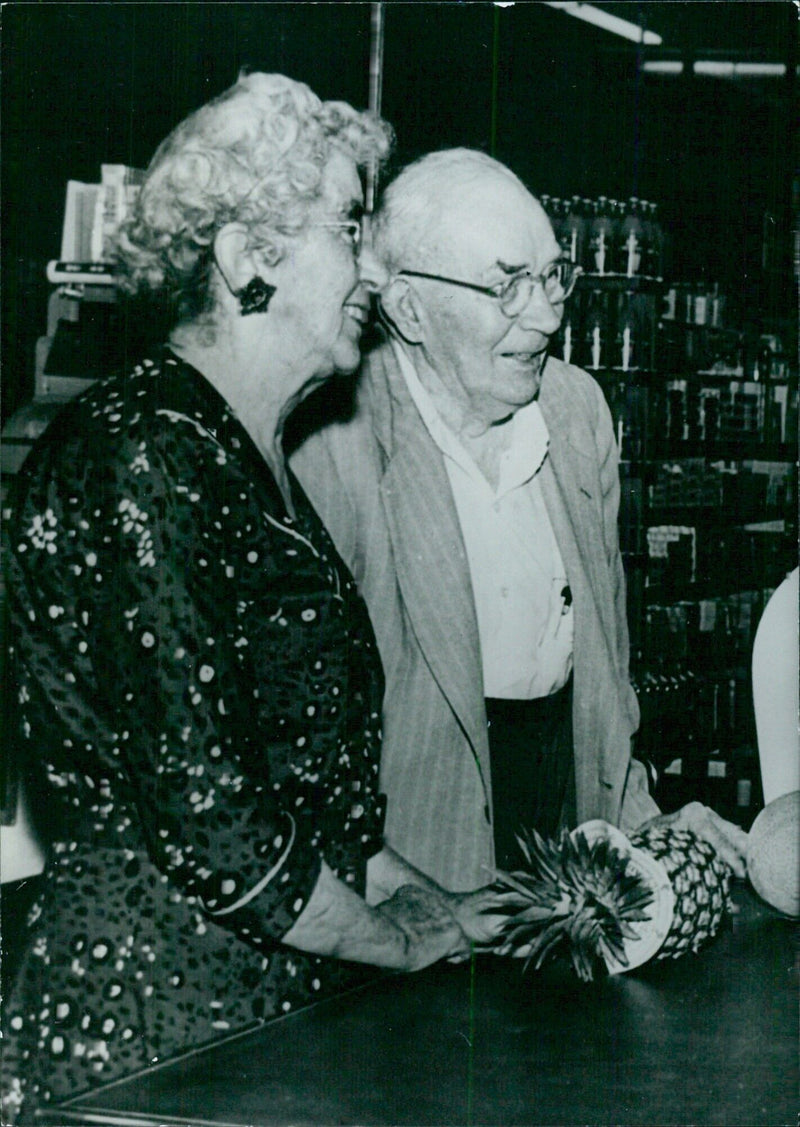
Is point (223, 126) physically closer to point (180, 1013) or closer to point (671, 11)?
point (671, 11)

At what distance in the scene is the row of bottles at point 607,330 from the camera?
2285mm

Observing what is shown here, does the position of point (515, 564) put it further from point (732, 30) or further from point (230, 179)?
point (732, 30)

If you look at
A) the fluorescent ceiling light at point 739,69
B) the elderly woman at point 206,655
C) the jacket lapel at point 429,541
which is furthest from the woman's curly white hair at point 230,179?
the fluorescent ceiling light at point 739,69

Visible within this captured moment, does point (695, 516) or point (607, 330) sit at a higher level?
point (607, 330)

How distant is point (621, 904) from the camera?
190 cm

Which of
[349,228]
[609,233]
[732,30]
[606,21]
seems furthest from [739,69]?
[349,228]

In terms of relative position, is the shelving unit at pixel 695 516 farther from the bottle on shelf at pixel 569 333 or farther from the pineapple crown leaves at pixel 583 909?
the pineapple crown leaves at pixel 583 909

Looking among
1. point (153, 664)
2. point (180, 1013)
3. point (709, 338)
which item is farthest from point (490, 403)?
point (180, 1013)

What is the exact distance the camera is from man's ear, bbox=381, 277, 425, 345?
7.18 feet

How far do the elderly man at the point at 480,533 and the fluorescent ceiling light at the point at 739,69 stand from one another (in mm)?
427

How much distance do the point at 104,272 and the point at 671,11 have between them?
1096 mm

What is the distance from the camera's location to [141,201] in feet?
6.23

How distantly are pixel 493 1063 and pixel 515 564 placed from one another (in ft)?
2.96

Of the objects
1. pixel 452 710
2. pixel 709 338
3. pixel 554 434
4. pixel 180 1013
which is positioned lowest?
pixel 180 1013
